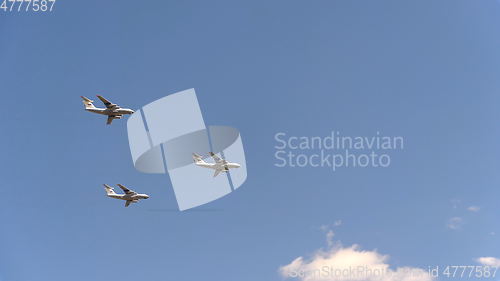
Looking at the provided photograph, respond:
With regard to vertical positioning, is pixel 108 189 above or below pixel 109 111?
below

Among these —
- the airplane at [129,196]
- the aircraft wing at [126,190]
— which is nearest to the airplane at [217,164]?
the airplane at [129,196]

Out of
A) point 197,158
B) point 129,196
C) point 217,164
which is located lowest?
point 129,196

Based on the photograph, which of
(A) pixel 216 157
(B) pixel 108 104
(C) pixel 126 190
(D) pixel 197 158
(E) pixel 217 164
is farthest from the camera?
(C) pixel 126 190

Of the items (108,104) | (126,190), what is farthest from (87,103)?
(126,190)

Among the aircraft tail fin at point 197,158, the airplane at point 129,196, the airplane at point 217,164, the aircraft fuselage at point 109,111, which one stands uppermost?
the aircraft fuselage at point 109,111

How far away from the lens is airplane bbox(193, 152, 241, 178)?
10076cm

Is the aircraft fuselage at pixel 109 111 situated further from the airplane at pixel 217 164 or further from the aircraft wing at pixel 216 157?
the aircraft wing at pixel 216 157

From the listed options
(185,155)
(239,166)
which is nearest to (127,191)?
(185,155)

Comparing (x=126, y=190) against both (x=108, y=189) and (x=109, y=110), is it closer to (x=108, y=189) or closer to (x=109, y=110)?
(x=108, y=189)

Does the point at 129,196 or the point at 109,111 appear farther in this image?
the point at 129,196

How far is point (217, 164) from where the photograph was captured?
10181cm

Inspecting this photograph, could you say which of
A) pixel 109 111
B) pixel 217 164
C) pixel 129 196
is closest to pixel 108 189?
pixel 129 196

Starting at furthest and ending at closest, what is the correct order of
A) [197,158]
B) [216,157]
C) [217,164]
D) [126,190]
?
[126,190] → [197,158] → [217,164] → [216,157]

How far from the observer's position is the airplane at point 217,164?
101m
